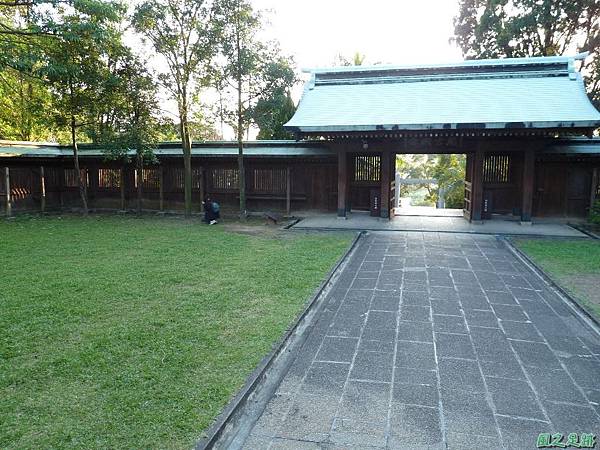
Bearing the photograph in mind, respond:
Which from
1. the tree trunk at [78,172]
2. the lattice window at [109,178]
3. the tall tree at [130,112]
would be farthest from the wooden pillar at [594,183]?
the lattice window at [109,178]

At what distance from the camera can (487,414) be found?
3.39 m

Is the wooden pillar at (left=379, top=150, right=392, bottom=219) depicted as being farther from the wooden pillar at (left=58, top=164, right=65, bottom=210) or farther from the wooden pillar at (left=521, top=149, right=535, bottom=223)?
the wooden pillar at (left=58, top=164, right=65, bottom=210)

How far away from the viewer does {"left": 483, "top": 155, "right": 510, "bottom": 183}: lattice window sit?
14107mm

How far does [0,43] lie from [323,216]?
33.2ft

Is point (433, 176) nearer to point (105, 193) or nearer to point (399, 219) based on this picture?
point (399, 219)

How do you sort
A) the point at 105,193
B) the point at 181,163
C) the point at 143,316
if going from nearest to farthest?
1. the point at 143,316
2. the point at 181,163
3. the point at 105,193

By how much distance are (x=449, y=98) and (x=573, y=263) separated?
7.00m

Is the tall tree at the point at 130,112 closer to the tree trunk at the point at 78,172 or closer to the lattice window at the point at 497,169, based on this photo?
the tree trunk at the point at 78,172

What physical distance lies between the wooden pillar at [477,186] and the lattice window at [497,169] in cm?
149

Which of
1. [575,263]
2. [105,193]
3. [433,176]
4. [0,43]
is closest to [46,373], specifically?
[0,43]

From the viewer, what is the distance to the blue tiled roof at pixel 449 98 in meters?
11.6

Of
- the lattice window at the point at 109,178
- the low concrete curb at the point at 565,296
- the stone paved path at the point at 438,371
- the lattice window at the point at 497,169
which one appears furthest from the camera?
the lattice window at the point at 109,178

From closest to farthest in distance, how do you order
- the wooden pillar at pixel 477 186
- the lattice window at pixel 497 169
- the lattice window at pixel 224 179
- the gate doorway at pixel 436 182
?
the wooden pillar at pixel 477 186 → the lattice window at pixel 497 169 → the lattice window at pixel 224 179 → the gate doorway at pixel 436 182

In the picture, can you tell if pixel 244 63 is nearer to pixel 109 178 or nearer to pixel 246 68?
pixel 246 68
